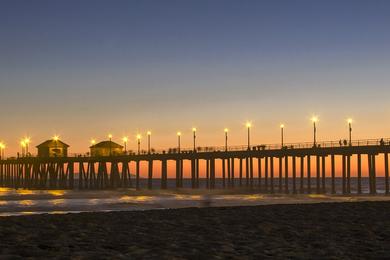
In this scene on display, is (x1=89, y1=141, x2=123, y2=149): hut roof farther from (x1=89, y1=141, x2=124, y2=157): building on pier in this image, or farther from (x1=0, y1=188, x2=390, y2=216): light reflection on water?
(x1=0, y1=188, x2=390, y2=216): light reflection on water

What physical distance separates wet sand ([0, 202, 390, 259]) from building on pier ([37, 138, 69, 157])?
86968 mm

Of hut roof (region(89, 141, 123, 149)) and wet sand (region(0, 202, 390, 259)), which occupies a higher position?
hut roof (region(89, 141, 123, 149))

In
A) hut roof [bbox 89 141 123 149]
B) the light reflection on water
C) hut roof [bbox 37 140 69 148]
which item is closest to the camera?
the light reflection on water

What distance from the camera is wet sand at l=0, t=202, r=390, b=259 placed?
40.8ft

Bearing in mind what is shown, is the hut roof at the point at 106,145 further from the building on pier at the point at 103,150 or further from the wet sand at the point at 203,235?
the wet sand at the point at 203,235

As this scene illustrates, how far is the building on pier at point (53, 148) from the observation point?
347ft

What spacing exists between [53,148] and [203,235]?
93865 mm

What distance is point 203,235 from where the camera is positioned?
15.4 m

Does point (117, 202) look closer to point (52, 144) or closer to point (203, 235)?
point (203, 235)

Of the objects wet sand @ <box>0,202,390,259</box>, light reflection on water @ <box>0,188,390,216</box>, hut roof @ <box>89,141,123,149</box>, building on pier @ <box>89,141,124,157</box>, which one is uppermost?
hut roof @ <box>89,141,123,149</box>

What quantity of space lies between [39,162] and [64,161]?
20.7ft

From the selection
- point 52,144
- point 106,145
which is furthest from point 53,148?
point 106,145

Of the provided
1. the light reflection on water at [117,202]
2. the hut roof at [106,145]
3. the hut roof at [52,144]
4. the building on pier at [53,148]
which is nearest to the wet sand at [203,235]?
the light reflection on water at [117,202]

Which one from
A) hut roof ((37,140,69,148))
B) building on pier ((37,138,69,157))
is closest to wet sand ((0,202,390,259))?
building on pier ((37,138,69,157))
